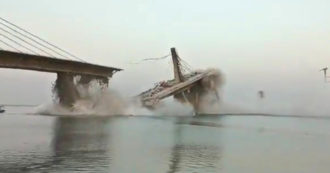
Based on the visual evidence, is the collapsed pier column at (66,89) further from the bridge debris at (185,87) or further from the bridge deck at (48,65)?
the bridge debris at (185,87)

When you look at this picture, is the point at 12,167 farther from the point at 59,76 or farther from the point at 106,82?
the point at 106,82

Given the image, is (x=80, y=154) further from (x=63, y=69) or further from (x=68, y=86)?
(x=68, y=86)

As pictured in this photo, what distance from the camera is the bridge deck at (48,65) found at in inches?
3463

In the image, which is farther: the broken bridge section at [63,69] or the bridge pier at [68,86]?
the bridge pier at [68,86]

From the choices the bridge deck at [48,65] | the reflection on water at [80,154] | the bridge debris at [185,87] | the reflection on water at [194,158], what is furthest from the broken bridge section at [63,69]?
the reflection on water at [194,158]

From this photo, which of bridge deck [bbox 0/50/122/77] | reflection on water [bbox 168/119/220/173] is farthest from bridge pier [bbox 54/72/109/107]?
reflection on water [bbox 168/119/220/173]

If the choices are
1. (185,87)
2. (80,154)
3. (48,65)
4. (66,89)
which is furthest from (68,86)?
(80,154)

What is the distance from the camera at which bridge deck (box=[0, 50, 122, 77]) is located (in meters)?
88.0

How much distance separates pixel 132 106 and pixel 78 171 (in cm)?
9400

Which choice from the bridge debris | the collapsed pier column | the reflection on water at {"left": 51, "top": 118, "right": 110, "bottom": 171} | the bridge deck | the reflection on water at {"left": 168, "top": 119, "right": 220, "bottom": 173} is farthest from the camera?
the bridge debris

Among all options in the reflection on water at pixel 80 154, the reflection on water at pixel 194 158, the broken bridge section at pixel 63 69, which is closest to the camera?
the reflection on water at pixel 80 154

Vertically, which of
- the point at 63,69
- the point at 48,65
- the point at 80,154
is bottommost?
the point at 80,154

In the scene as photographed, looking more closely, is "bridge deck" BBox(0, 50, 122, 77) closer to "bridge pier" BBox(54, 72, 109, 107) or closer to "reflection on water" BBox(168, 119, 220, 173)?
"bridge pier" BBox(54, 72, 109, 107)

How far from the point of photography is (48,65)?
99625mm
